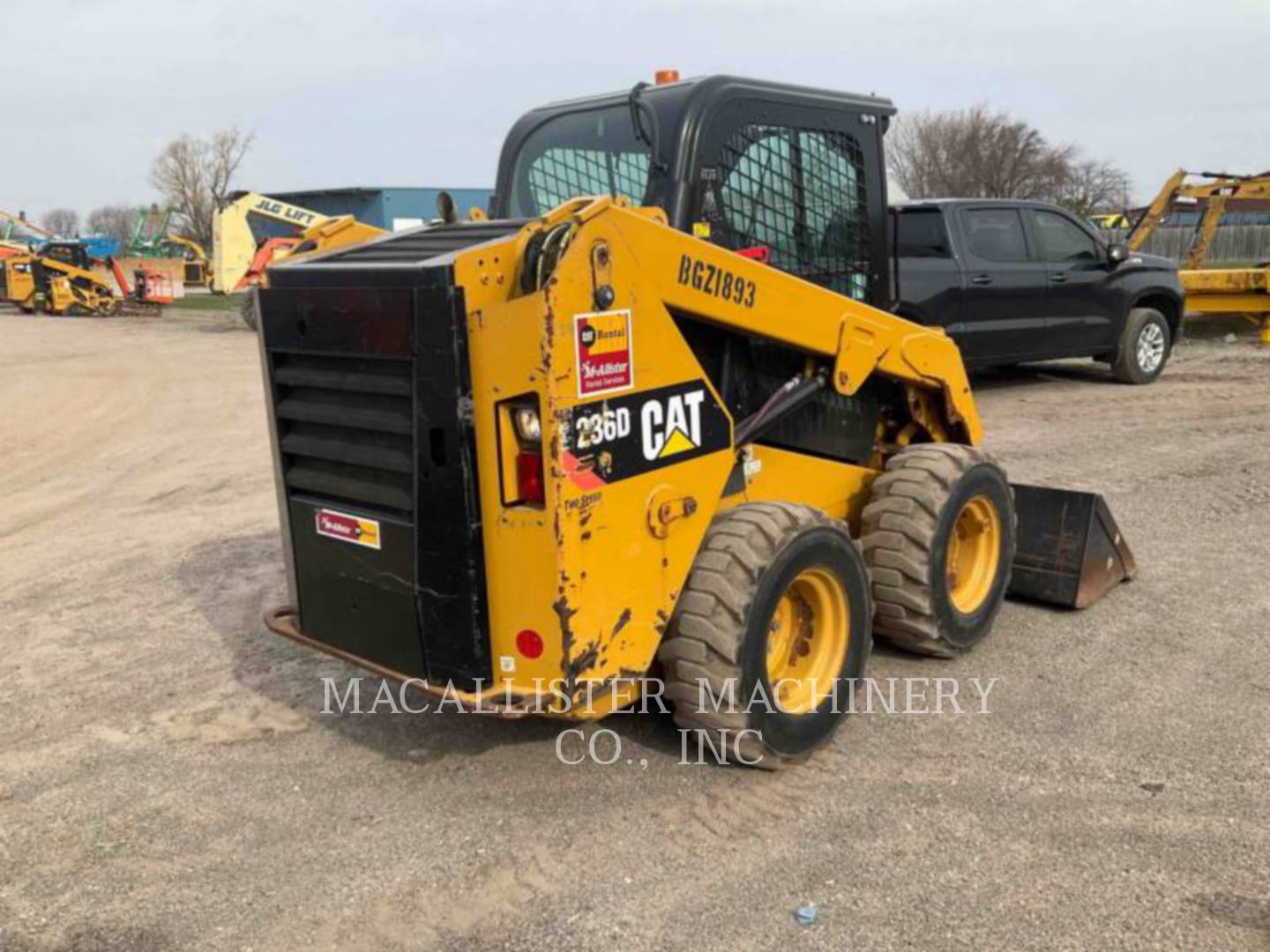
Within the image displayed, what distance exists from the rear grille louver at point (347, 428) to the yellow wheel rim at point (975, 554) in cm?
252

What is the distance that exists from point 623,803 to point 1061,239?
923 centimetres

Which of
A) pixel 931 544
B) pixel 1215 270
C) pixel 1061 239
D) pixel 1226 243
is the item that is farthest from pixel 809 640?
pixel 1226 243

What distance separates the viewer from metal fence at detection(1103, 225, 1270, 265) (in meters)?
34.1

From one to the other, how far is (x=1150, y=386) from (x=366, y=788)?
10585 millimetres

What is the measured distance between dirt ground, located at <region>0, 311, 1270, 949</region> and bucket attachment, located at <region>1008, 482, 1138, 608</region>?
0.15 meters

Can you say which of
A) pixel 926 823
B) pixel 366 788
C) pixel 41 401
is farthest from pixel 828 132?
pixel 41 401

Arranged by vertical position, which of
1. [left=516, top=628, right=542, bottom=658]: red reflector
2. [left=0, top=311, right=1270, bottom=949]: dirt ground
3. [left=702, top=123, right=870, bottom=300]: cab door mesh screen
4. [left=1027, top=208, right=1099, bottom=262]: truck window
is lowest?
[left=0, top=311, right=1270, bottom=949]: dirt ground

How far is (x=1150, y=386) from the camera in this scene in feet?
38.7

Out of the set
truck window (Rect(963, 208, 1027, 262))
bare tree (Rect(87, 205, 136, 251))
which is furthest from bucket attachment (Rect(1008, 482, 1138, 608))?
bare tree (Rect(87, 205, 136, 251))

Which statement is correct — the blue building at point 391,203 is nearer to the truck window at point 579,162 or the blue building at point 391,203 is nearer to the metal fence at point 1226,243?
the metal fence at point 1226,243

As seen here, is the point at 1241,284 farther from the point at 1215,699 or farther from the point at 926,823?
the point at 926,823

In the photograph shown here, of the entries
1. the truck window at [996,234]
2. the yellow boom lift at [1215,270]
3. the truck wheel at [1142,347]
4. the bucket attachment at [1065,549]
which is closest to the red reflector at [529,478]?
the bucket attachment at [1065,549]

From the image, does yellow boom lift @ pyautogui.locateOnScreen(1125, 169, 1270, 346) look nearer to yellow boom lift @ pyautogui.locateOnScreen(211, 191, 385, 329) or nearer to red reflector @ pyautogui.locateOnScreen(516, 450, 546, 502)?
red reflector @ pyautogui.locateOnScreen(516, 450, 546, 502)

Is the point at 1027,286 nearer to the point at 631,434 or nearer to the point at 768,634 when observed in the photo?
the point at 768,634
